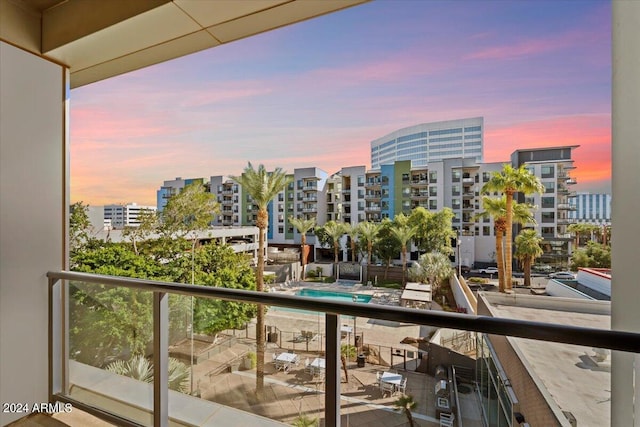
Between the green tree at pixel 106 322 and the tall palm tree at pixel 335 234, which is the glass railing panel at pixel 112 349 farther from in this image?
the tall palm tree at pixel 335 234

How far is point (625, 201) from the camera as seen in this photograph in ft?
3.65

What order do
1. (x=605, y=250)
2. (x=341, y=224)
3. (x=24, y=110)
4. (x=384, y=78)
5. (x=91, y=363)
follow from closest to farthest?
(x=605, y=250), (x=24, y=110), (x=91, y=363), (x=341, y=224), (x=384, y=78)

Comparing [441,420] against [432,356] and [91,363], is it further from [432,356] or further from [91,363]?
[91,363]

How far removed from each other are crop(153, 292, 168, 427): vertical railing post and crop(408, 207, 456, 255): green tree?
522 cm

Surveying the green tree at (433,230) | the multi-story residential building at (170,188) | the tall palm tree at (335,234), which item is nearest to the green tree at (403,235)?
the green tree at (433,230)

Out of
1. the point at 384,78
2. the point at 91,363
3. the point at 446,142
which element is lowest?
the point at 91,363

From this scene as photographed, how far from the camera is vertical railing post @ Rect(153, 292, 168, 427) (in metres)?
1.87

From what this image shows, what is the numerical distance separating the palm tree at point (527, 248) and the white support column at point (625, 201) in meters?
3.36

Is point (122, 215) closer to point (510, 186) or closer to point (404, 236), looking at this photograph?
point (404, 236)

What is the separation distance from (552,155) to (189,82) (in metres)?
7.86

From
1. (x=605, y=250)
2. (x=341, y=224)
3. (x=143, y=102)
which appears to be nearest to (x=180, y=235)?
(x=143, y=102)

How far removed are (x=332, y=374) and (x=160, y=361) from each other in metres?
1.09

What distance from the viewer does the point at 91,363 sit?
7.63 feet

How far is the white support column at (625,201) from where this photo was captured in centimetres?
106
